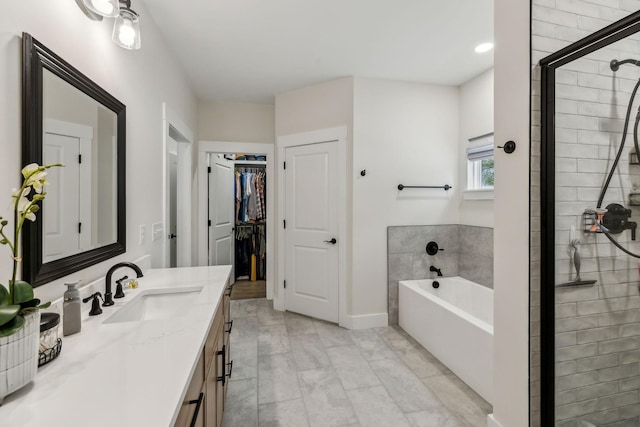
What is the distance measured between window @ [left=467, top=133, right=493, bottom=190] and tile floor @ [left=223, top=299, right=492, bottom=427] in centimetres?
174

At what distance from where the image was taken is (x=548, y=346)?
1389 mm

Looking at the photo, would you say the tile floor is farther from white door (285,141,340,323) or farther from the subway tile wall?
the subway tile wall

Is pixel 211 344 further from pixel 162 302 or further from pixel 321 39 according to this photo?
pixel 321 39

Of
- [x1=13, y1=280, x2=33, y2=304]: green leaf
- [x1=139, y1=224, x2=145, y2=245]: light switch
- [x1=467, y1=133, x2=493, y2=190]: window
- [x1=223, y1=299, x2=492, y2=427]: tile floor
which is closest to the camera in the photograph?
[x1=13, y1=280, x2=33, y2=304]: green leaf

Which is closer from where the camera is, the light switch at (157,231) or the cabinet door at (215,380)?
the cabinet door at (215,380)

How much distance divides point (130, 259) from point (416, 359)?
2.24m

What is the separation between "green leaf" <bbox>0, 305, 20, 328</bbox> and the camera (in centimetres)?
64

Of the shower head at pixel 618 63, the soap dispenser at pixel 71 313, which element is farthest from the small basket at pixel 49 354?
the shower head at pixel 618 63

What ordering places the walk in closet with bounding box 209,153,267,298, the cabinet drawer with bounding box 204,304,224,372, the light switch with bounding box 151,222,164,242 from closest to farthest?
1. the cabinet drawer with bounding box 204,304,224,372
2. the light switch with bounding box 151,222,164,242
3. the walk in closet with bounding box 209,153,267,298

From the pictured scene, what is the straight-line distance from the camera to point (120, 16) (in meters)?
1.35

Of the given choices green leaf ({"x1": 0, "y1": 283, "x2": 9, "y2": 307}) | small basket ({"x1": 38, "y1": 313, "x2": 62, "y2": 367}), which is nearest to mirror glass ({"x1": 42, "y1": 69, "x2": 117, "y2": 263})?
small basket ({"x1": 38, "y1": 313, "x2": 62, "y2": 367})

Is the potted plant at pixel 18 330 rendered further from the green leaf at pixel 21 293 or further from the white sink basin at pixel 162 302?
the white sink basin at pixel 162 302

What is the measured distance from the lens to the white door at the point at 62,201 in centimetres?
104

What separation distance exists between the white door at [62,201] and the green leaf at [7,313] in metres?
0.43
